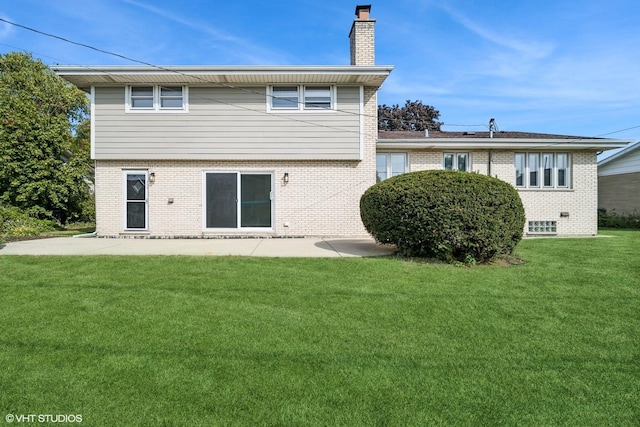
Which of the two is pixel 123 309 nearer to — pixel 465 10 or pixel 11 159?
pixel 465 10

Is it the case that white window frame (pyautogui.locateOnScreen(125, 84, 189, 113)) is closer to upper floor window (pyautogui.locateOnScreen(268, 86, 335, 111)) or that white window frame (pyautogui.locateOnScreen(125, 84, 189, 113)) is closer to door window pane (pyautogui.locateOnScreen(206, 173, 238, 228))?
door window pane (pyautogui.locateOnScreen(206, 173, 238, 228))

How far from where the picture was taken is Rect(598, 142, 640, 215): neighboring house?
18.5 m

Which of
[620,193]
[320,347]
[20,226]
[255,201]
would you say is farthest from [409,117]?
[320,347]

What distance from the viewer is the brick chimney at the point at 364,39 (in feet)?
38.7

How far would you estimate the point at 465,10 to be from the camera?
12.1 metres

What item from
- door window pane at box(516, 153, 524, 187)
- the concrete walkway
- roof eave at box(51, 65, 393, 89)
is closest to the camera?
the concrete walkway

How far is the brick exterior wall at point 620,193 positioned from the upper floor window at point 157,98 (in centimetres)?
2066

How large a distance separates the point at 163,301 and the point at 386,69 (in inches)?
347

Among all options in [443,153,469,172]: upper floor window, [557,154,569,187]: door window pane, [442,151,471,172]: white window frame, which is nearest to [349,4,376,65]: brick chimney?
[442,151,471,172]: white window frame

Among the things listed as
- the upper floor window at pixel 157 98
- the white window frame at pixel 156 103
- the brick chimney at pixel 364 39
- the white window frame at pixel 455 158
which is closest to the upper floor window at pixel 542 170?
the white window frame at pixel 455 158

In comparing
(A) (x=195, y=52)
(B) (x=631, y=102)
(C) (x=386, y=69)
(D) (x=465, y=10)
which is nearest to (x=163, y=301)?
(C) (x=386, y=69)

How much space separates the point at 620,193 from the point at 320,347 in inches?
882

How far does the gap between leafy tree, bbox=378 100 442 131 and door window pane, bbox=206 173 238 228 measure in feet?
100

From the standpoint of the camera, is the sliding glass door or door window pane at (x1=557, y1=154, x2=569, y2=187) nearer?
the sliding glass door
